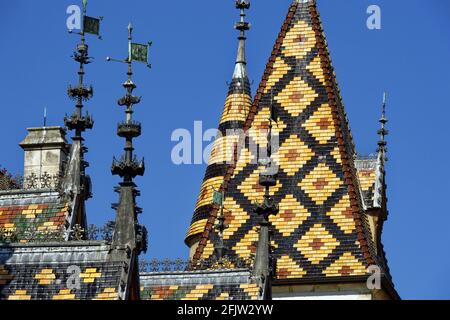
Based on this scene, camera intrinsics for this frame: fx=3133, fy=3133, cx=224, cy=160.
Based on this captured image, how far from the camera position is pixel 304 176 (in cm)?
7675

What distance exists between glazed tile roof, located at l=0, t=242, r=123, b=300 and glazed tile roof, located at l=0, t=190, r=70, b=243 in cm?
409

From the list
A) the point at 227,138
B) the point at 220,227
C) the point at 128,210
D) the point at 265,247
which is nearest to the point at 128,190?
the point at 128,210

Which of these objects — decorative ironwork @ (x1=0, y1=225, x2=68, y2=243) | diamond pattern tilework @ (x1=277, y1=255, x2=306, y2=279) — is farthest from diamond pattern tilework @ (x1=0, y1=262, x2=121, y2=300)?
diamond pattern tilework @ (x1=277, y1=255, x2=306, y2=279)

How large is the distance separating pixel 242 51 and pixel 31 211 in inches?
599

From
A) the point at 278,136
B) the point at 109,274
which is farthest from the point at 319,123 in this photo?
the point at 109,274

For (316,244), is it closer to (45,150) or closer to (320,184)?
(320,184)

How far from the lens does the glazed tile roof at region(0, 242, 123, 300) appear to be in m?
60.2

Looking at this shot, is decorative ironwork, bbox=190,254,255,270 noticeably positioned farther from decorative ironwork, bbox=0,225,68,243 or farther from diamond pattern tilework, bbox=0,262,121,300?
diamond pattern tilework, bbox=0,262,121,300

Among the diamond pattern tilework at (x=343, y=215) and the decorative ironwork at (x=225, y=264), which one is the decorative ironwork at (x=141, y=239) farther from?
the diamond pattern tilework at (x=343, y=215)

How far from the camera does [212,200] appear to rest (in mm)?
77375

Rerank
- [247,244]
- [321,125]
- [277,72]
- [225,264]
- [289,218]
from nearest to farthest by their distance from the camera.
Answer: [225,264] → [247,244] → [289,218] → [321,125] → [277,72]

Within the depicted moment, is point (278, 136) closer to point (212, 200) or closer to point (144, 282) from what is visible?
point (212, 200)

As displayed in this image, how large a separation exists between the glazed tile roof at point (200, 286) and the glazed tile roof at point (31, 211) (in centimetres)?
230

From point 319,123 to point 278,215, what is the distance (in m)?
3.40
